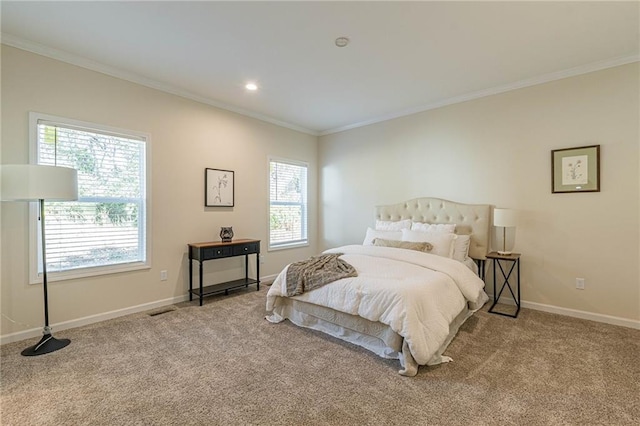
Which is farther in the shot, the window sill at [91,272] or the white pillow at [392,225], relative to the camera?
the white pillow at [392,225]

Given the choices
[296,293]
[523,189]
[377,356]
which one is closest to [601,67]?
[523,189]

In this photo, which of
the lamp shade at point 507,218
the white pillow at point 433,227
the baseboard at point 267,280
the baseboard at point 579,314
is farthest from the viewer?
the baseboard at point 267,280

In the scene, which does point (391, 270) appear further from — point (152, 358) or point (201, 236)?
point (201, 236)

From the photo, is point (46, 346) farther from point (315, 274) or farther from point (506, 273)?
point (506, 273)

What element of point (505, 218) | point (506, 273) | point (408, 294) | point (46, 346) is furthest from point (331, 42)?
point (46, 346)

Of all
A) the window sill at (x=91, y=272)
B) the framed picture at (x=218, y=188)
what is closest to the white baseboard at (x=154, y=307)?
the window sill at (x=91, y=272)

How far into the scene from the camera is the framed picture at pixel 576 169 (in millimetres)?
3240

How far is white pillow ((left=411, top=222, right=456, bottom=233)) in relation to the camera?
3990 millimetres

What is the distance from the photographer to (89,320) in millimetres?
3211

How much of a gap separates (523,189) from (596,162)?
0.71 meters

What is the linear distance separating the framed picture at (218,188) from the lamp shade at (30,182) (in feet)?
5.88

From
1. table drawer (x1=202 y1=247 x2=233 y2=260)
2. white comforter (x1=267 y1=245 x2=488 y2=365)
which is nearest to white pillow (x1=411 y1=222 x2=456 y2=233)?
white comforter (x1=267 y1=245 x2=488 y2=365)

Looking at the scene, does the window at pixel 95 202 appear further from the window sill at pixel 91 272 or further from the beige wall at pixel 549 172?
the beige wall at pixel 549 172

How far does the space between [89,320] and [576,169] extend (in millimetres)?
5593
